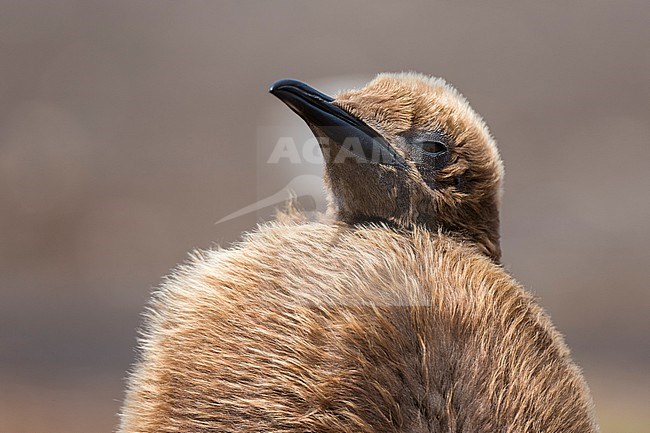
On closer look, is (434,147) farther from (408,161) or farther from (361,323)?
(361,323)

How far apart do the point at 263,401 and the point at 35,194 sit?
3.10 ft

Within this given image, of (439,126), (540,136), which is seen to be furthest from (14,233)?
(439,126)

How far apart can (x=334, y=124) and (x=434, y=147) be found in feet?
0.27

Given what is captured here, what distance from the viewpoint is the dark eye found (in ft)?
1.71

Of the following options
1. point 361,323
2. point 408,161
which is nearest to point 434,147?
point 408,161

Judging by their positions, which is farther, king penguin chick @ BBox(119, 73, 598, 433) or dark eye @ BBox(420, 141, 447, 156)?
dark eye @ BBox(420, 141, 447, 156)

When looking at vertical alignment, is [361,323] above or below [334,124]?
below

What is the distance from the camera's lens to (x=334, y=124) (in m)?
0.48

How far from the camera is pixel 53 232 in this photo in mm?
1212

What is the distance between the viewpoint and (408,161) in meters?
0.51

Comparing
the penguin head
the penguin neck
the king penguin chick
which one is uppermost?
the penguin head

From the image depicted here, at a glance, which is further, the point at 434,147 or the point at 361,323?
the point at 434,147

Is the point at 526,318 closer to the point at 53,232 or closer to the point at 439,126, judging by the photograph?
the point at 439,126

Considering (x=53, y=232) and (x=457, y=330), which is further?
(x=53, y=232)
